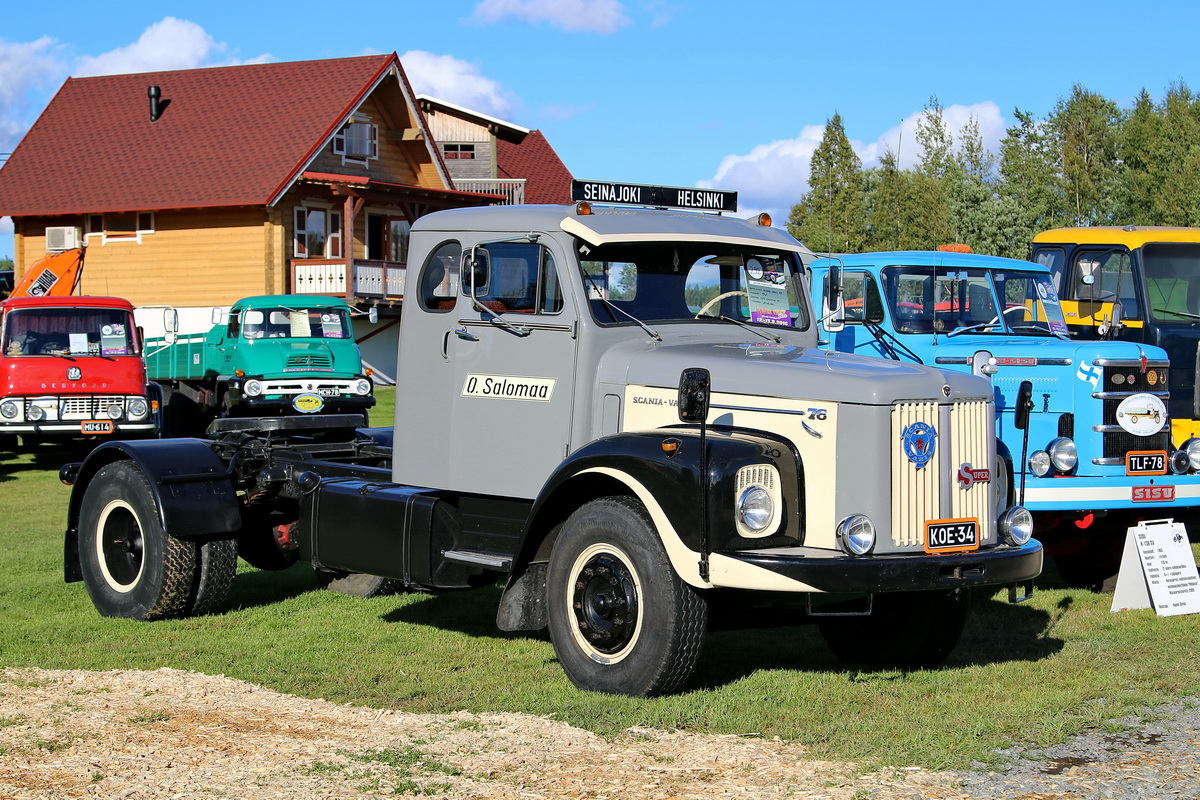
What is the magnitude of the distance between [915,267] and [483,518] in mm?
5263

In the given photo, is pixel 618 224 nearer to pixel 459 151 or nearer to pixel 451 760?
pixel 451 760

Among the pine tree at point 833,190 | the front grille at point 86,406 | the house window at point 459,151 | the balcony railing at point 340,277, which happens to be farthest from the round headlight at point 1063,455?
the house window at point 459,151

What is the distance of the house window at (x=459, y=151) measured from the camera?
46.4m

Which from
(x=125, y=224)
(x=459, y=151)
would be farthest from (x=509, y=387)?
(x=459, y=151)

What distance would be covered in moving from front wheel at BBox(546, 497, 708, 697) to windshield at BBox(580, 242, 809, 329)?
3.99 ft

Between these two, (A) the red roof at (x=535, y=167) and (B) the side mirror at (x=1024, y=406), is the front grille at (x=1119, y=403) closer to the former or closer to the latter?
(B) the side mirror at (x=1024, y=406)

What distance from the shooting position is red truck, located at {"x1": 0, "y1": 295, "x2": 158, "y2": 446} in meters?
19.0

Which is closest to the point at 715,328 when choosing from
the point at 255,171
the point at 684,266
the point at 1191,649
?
the point at 684,266

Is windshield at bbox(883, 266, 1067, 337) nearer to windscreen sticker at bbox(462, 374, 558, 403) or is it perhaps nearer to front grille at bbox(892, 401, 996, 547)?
front grille at bbox(892, 401, 996, 547)

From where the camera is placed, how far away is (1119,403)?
984cm

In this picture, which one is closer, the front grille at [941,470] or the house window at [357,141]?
the front grille at [941,470]

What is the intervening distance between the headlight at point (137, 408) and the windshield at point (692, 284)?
13676mm

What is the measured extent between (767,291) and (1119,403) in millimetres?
3355

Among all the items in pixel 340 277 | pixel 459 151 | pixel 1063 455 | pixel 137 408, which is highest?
pixel 459 151
